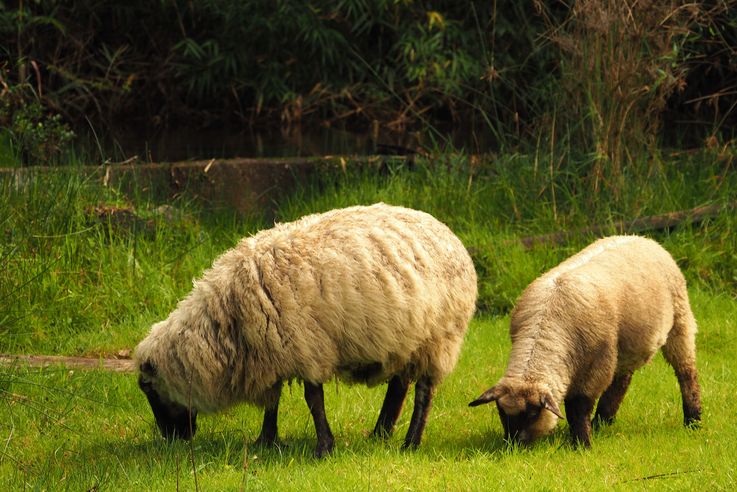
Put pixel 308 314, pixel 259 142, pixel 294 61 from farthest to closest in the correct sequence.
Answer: pixel 294 61, pixel 259 142, pixel 308 314

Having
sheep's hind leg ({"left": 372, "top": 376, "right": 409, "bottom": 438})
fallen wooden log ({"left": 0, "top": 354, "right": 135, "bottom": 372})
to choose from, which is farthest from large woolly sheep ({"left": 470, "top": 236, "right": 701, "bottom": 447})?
fallen wooden log ({"left": 0, "top": 354, "right": 135, "bottom": 372})

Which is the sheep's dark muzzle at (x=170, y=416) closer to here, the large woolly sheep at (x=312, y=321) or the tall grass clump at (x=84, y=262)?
the large woolly sheep at (x=312, y=321)

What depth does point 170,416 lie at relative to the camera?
19.5ft

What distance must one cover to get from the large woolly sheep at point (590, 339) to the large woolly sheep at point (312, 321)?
0.45m

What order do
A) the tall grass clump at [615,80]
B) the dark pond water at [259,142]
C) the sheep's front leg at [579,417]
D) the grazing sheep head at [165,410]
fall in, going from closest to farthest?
the grazing sheep head at [165,410], the sheep's front leg at [579,417], the tall grass clump at [615,80], the dark pond water at [259,142]

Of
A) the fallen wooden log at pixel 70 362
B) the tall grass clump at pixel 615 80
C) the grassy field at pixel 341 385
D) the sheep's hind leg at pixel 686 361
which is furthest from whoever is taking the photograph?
the tall grass clump at pixel 615 80

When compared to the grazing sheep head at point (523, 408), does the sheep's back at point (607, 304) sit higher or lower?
higher

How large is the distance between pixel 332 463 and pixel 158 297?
3340 millimetres

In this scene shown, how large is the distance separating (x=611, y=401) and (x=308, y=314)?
2131 mm

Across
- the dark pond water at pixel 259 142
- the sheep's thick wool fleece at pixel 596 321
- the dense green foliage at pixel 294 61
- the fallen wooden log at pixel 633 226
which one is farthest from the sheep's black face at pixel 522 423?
the dense green foliage at pixel 294 61

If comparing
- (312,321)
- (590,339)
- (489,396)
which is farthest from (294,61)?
(489,396)

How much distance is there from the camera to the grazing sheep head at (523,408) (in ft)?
18.4

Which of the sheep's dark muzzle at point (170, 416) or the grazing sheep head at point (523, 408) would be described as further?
the sheep's dark muzzle at point (170, 416)

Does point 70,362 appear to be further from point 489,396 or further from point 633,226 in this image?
point 633,226
